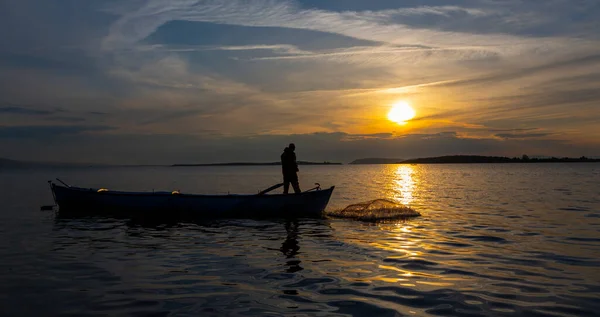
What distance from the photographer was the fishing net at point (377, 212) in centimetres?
2374

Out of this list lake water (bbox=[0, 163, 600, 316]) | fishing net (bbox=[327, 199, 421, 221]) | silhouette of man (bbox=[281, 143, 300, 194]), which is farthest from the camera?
fishing net (bbox=[327, 199, 421, 221])

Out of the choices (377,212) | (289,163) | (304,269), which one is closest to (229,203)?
(289,163)

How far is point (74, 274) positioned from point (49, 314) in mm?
3400

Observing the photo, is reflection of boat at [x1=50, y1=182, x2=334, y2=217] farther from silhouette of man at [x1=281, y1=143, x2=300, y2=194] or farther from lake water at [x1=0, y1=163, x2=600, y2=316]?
lake water at [x1=0, y1=163, x2=600, y2=316]

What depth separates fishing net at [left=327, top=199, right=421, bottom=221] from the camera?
23.7 m

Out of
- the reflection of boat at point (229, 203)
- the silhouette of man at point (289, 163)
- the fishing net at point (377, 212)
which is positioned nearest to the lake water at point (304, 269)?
the fishing net at point (377, 212)

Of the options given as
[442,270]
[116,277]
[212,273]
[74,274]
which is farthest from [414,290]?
[74,274]

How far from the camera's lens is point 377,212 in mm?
24000

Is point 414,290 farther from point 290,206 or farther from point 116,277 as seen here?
point 290,206

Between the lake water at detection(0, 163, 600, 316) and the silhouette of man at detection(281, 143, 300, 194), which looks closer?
the lake water at detection(0, 163, 600, 316)

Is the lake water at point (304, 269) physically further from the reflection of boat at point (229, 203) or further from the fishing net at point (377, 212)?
the reflection of boat at point (229, 203)

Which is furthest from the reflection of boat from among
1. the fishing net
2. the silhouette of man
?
the fishing net

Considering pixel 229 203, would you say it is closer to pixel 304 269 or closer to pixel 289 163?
pixel 289 163

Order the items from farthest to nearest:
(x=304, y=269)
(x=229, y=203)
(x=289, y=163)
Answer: (x=229, y=203)
(x=289, y=163)
(x=304, y=269)
